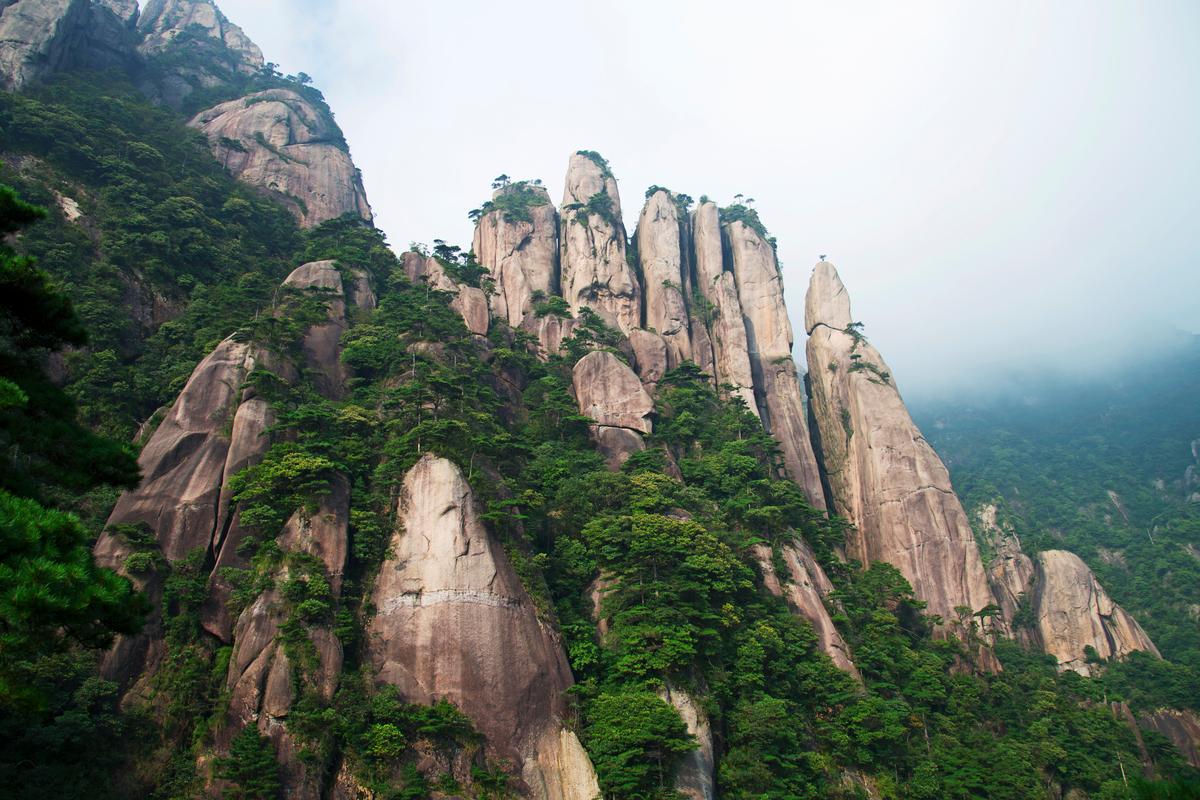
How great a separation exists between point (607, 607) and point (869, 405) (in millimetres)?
26062

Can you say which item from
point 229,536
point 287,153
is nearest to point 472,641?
point 229,536

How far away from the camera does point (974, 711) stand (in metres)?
28.5

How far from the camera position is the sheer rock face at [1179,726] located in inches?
1293

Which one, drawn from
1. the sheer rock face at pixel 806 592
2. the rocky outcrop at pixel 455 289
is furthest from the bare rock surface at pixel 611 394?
the sheer rock face at pixel 806 592

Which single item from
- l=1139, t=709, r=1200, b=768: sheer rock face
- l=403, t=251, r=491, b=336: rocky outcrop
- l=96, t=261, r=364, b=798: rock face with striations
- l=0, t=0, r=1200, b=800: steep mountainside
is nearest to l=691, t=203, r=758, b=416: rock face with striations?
l=0, t=0, r=1200, b=800: steep mountainside

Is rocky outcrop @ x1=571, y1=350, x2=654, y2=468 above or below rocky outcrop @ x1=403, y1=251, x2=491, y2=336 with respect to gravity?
below

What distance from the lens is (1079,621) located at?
39812 millimetres

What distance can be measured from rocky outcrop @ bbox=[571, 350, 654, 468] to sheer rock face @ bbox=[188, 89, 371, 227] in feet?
80.3

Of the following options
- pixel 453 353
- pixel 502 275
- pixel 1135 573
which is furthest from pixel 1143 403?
pixel 453 353

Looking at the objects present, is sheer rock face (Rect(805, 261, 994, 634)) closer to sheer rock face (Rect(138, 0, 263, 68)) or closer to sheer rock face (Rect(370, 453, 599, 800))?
sheer rock face (Rect(370, 453, 599, 800))

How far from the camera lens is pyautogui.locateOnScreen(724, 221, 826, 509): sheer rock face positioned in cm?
4481

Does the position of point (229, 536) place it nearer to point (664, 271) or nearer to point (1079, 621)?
point (664, 271)

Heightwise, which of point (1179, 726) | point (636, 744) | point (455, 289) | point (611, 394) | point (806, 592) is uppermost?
point (455, 289)

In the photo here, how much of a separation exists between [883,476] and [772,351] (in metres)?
12.1
